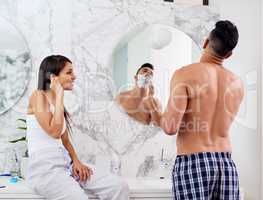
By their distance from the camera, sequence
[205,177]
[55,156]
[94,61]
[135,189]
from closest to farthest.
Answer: [205,177] < [55,156] < [135,189] < [94,61]

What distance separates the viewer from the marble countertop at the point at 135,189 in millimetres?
2076

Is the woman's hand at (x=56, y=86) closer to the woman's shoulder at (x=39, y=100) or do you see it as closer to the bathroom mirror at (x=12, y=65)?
the woman's shoulder at (x=39, y=100)

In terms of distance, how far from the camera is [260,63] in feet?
8.77

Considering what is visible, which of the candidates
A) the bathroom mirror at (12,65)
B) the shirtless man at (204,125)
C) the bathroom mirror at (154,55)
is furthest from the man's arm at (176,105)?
the bathroom mirror at (12,65)

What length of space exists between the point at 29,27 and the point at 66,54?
0.99ft

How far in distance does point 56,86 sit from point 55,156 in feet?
1.31

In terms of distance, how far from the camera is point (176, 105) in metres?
1.71

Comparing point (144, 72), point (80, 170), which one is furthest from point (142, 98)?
point (80, 170)

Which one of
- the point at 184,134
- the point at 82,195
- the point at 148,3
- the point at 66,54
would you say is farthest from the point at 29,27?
the point at 184,134

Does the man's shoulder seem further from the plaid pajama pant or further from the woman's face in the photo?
the woman's face

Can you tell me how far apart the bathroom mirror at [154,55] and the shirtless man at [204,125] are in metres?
0.91

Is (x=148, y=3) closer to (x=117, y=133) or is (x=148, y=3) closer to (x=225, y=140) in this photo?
(x=117, y=133)

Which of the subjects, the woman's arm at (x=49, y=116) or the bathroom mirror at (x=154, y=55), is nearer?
the woman's arm at (x=49, y=116)

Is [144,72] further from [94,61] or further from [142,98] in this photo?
[94,61]
